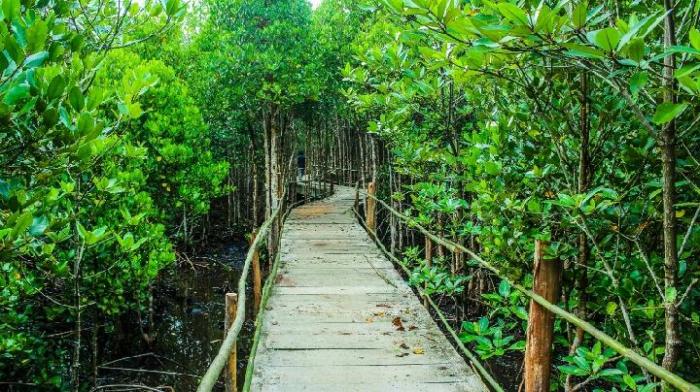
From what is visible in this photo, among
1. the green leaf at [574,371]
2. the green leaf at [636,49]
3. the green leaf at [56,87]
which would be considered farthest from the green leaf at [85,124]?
the green leaf at [574,371]

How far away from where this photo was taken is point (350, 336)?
4012mm

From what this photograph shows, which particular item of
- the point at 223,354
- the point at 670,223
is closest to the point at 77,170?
the point at 223,354

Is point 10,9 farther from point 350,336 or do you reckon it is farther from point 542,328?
point 350,336

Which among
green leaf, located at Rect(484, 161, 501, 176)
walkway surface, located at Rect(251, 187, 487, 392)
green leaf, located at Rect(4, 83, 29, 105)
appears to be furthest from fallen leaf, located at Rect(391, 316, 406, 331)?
green leaf, located at Rect(4, 83, 29, 105)

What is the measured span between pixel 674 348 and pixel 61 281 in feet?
21.6

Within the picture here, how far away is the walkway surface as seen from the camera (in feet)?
10.5

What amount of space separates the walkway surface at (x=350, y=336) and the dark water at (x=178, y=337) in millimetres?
1869

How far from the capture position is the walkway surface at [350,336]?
3201mm

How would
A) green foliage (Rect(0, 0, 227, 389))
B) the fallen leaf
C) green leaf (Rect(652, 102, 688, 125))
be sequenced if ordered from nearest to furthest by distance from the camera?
1. green leaf (Rect(652, 102, 688, 125))
2. green foliage (Rect(0, 0, 227, 389))
3. the fallen leaf

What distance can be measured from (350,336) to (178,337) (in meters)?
6.47

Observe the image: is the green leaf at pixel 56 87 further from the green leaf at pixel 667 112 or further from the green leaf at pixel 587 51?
the green leaf at pixel 667 112

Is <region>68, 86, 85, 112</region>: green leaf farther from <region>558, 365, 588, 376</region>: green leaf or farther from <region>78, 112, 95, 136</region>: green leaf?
<region>558, 365, 588, 376</region>: green leaf

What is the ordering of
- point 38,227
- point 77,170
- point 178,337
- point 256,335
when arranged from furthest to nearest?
point 178,337 → point 256,335 → point 77,170 → point 38,227

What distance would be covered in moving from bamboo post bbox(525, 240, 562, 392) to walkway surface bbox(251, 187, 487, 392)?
744 millimetres
